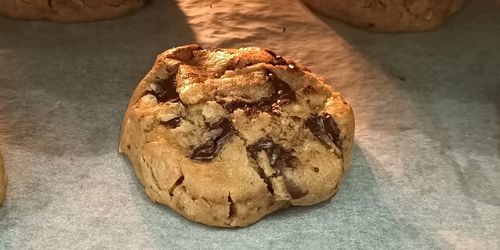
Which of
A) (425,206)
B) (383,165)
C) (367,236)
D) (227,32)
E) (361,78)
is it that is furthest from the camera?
A: (227,32)

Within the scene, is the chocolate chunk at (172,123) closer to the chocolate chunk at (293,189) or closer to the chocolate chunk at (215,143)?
the chocolate chunk at (215,143)

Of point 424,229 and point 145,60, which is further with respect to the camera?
point 145,60

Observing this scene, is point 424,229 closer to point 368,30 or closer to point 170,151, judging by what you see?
point 170,151

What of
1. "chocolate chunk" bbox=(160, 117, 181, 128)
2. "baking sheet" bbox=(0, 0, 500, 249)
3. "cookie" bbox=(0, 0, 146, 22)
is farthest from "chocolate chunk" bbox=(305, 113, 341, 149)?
"cookie" bbox=(0, 0, 146, 22)

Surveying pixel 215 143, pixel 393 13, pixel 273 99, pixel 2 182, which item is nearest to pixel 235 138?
pixel 215 143

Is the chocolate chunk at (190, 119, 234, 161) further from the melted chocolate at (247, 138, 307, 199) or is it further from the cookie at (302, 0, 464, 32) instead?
the cookie at (302, 0, 464, 32)

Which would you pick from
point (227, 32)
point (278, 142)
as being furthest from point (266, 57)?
Answer: point (227, 32)

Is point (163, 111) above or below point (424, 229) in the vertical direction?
above
